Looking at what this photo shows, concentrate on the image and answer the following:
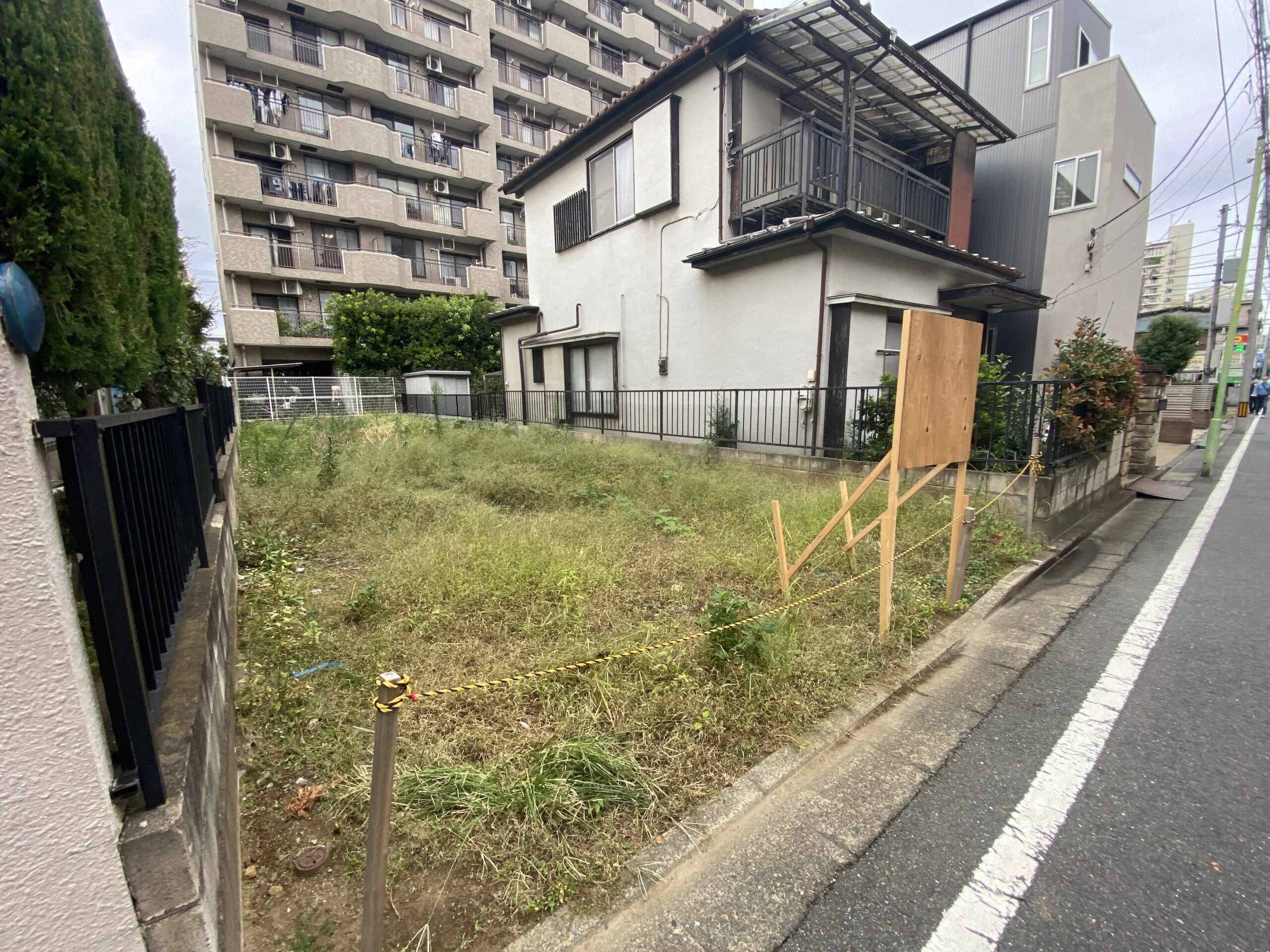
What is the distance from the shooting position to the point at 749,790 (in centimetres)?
198

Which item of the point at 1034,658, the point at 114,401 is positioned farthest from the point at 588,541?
the point at 114,401

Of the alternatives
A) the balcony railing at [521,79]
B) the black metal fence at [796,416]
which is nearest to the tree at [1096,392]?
the black metal fence at [796,416]

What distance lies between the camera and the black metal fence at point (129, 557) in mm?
1014

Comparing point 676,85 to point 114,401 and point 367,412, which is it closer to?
point 114,401

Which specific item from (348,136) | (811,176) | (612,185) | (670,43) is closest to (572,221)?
(612,185)

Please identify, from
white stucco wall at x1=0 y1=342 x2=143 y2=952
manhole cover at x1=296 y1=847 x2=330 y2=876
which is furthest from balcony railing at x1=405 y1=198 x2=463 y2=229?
white stucco wall at x1=0 y1=342 x2=143 y2=952

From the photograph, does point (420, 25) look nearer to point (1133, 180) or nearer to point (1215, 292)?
point (1133, 180)

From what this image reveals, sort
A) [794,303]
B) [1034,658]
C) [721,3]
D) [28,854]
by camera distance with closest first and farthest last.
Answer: [28,854]
[1034,658]
[794,303]
[721,3]

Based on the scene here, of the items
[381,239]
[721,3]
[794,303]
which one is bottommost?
[794,303]

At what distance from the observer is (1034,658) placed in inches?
121

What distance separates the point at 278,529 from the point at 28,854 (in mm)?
4015

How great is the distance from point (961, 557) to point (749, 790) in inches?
99.3

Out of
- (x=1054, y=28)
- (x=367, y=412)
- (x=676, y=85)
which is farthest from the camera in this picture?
(x=367, y=412)

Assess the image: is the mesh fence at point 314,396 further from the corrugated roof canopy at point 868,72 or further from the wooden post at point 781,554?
the wooden post at point 781,554
